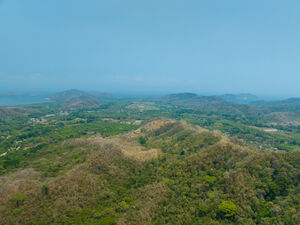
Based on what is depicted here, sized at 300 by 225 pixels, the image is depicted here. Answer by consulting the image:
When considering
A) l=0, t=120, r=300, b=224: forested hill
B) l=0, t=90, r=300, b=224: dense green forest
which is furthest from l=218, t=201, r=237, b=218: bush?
l=0, t=90, r=300, b=224: dense green forest

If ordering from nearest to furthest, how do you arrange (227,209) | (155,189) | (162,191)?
(227,209) → (162,191) → (155,189)

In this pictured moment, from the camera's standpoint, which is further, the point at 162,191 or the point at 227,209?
the point at 162,191

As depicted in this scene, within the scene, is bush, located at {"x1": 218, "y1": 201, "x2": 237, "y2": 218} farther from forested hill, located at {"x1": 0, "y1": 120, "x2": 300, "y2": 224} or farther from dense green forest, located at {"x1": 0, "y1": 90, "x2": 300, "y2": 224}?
dense green forest, located at {"x1": 0, "y1": 90, "x2": 300, "y2": 224}

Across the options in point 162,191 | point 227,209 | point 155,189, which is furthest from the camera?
point 155,189

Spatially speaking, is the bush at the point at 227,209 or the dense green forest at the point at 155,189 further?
the dense green forest at the point at 155,189

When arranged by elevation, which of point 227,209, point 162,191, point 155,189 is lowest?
point 155,189

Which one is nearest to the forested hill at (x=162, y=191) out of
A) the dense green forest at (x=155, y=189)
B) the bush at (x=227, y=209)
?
the bush at (x=227, y=209)

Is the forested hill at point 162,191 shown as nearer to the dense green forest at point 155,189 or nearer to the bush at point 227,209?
the bush at point 227,209

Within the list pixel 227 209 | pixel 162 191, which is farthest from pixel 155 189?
pixel 227 209

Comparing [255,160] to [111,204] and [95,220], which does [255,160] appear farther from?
[95,220]

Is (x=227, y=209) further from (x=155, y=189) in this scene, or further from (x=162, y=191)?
(x=155, y=189)

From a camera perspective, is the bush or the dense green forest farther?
the dense green forest

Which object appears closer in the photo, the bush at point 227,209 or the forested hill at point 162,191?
the bush at point 227,209

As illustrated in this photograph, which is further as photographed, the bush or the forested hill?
the forested hill
